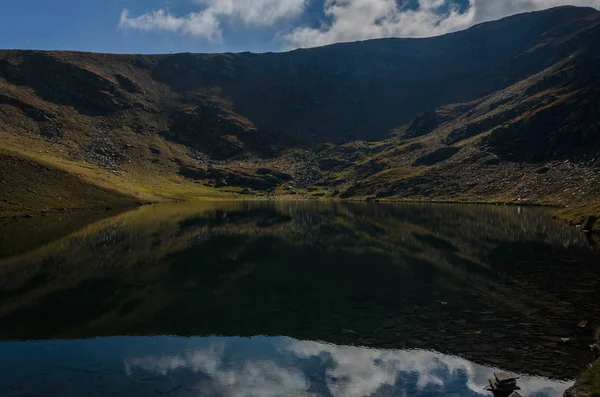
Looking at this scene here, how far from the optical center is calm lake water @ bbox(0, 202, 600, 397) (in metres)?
26.1

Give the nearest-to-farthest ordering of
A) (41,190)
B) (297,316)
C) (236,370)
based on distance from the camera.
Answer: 1. (236,370)
2. (297,316)
3. (41,190)

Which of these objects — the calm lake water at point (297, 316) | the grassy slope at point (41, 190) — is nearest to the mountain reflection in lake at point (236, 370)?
the calm lake water at point (297, 316)

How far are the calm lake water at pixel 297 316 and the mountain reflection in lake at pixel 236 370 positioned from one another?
12 centimetres

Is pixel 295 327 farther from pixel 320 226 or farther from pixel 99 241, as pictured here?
pixel 320 226

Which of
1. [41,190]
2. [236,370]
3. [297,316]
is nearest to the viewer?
[236,370]

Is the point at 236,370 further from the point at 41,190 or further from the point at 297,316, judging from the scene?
the point at 41,190

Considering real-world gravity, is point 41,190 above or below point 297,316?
above

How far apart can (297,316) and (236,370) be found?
11159 mm

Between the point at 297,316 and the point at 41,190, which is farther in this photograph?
the point at 41,190

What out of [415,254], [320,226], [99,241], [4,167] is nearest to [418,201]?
[320,226]

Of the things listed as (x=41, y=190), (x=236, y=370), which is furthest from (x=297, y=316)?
(x=41, y=190)

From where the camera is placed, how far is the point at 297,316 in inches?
1512

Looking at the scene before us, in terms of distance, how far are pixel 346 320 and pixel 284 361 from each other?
9192 mm

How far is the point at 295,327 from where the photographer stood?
117 ft
